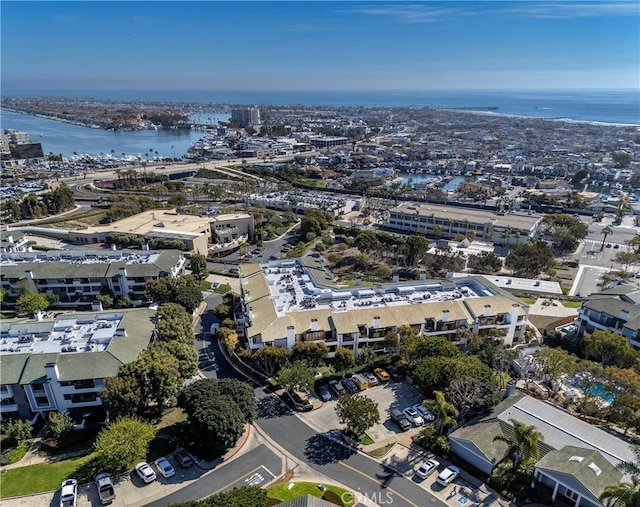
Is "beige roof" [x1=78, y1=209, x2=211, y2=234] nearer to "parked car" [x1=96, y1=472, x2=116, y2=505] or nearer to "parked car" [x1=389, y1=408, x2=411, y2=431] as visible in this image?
"parked car" [x1=96, y1=472, x2=116, y2=505]

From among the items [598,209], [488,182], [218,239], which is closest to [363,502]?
[218,239]

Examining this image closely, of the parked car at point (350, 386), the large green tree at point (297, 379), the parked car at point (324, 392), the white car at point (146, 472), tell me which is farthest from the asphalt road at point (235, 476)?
the parked car at point (350, 386)

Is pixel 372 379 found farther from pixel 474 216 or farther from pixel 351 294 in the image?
pixel 474 216

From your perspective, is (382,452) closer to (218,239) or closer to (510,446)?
(510,446)

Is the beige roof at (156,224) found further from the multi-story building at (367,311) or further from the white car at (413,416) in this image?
the white car at (413,416)

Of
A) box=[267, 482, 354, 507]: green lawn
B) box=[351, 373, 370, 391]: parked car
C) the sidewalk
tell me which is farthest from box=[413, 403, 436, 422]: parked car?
the sidewalk

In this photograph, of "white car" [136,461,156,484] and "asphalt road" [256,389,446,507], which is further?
"white car" [136,461,156,484]
